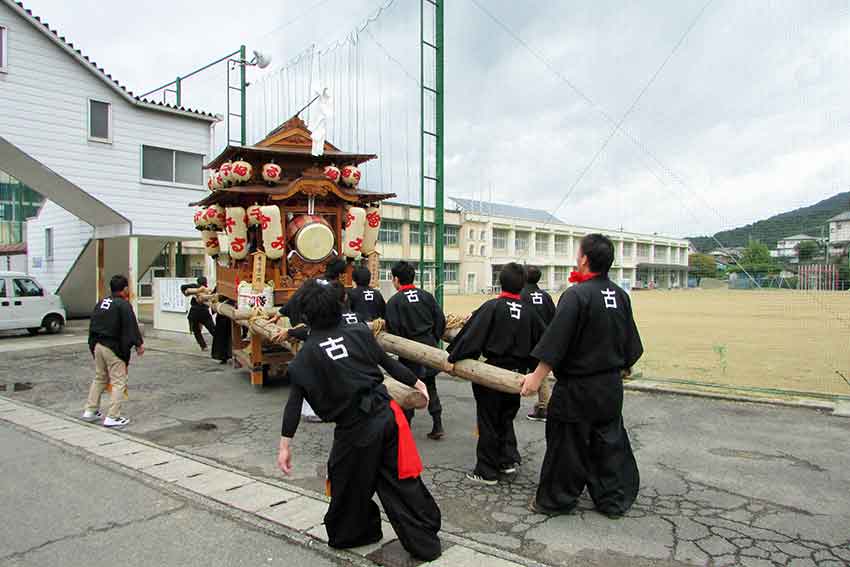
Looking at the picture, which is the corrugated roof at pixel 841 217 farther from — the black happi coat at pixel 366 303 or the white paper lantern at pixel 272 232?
the white paper lantern at pixel 272 232

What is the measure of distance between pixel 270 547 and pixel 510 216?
1673 inches

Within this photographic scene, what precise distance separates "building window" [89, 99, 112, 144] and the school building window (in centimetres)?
3703

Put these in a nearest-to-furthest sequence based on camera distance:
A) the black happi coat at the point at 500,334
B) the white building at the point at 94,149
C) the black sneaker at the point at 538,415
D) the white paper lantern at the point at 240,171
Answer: the black happi coat at the point at 500,334 < the black sneaker at the point at 538,415 < the white paper lantern at the point at 240,171 < the white building at the point at 94,149

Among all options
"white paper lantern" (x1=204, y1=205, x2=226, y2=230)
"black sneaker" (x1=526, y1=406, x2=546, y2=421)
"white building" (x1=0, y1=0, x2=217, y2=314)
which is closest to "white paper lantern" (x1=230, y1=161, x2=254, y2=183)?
"white paper lantern" (x1=204, y1=205, x2=226, y2=230)

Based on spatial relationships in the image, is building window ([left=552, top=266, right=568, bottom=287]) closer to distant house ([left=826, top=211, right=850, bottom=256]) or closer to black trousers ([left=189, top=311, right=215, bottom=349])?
black trousers ([left=189, top=311, right=215, bottom=349])

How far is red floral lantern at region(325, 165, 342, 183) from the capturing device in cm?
844

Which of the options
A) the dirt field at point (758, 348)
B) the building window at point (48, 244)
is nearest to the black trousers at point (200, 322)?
the dirt field at point (758, 348)

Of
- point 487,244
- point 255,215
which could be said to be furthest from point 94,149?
point 487,244

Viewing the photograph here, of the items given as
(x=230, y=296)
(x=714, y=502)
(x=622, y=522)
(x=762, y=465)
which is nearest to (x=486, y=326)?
(x=622, y=522)

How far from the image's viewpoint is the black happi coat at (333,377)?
3.34 m

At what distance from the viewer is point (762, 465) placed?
17.1ft

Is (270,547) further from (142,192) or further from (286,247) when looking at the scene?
(142,192)

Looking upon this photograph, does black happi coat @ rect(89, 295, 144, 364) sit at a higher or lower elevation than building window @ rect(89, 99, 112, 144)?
lower

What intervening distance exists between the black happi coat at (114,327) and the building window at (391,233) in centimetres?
4059
